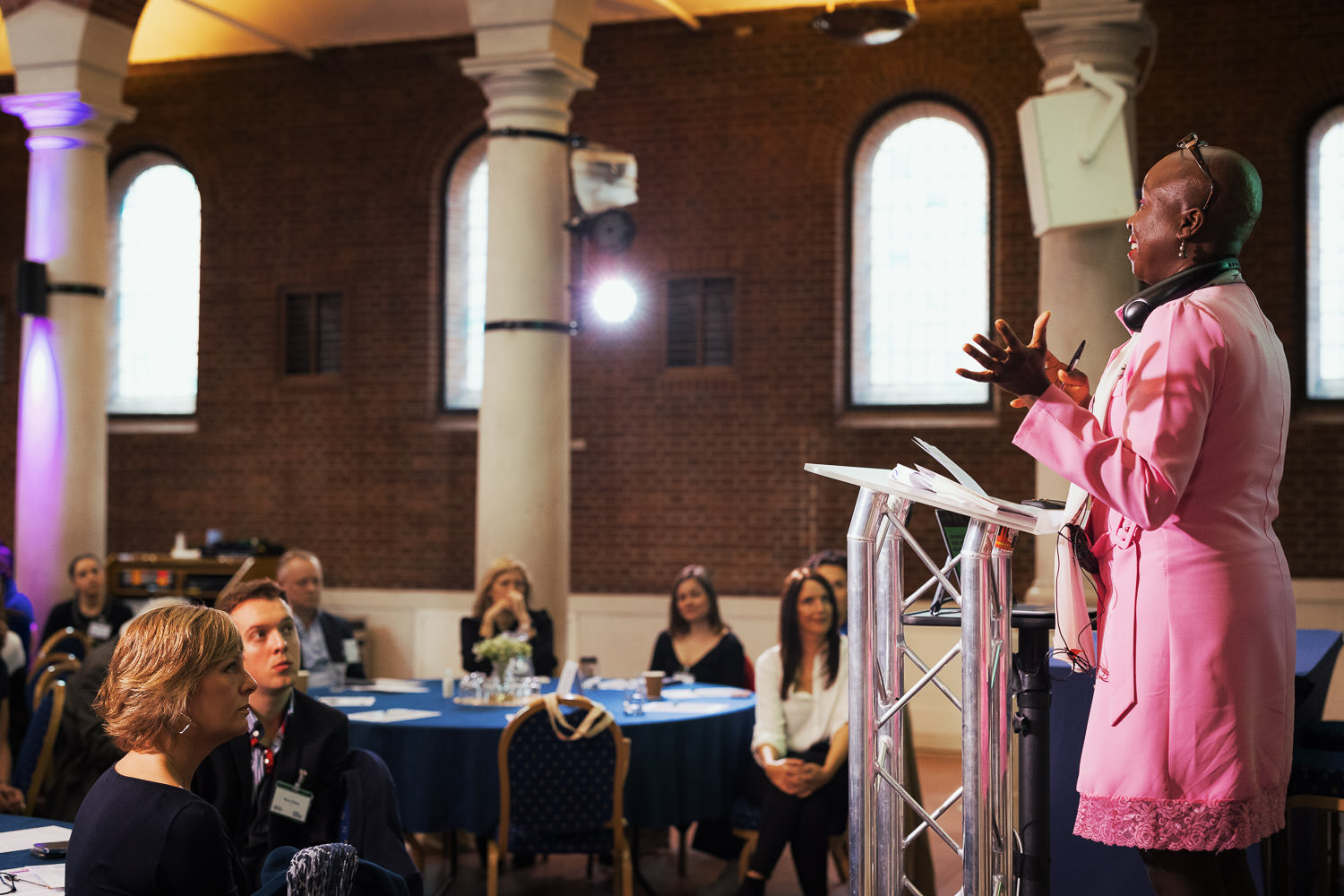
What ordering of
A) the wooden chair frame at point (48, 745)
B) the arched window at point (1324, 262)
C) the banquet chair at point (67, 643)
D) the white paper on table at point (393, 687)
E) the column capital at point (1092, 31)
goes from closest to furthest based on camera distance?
the wooden chair frame at point (48, 745) < the column capital at point (1092, 31) < the white paper on table at point (393, 687) < the banquet chair at point (67, 643) < the arched window at point (1324, 262)

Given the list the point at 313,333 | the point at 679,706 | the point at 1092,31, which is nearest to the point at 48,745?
the point at 679,706

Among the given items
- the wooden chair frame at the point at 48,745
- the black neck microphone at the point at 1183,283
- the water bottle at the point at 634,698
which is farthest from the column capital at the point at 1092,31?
the wooden chair frame at the point at 48,745

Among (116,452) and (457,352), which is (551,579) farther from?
(116,452)

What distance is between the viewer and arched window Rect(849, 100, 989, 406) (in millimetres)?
8719

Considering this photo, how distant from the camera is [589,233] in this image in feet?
24.8

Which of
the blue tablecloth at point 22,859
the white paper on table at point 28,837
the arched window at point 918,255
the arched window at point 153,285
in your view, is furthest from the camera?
the arched window at point 153,285

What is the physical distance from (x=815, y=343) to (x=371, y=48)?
→ 13.5ft

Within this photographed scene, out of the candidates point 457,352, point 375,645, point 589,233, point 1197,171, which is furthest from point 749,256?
point 1197,171

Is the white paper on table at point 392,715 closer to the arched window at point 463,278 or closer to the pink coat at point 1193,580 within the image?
the pink coat at point 1193,580

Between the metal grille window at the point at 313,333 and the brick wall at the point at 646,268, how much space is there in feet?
0.40

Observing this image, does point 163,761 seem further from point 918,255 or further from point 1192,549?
point 918,255

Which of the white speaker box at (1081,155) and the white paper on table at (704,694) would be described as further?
the white paper on table at (704,694)

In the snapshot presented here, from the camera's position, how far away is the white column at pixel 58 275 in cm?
820

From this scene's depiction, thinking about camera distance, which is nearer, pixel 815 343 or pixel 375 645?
pixel 815 343
